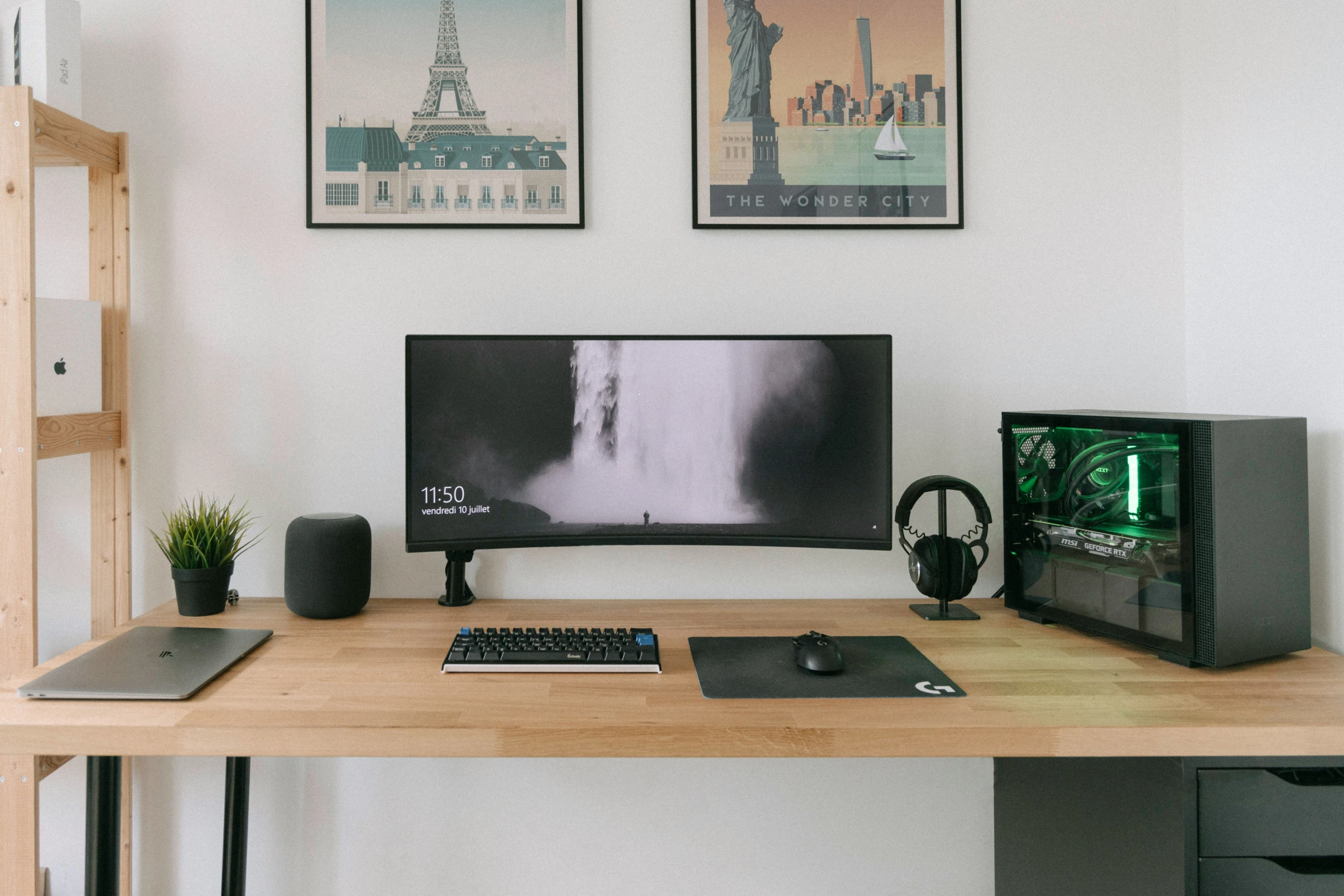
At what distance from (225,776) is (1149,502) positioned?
5.87ft

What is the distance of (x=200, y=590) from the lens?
140 centimetres

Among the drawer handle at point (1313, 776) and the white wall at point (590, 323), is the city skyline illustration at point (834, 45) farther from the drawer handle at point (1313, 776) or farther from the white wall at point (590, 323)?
the drawer handle at point (1313, 776)

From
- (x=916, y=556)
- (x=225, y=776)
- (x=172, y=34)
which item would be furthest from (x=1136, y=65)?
(x=225, y=776)

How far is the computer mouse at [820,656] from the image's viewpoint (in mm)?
1109

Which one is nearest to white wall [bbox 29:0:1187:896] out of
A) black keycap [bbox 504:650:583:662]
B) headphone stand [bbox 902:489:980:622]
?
headphone stand [bbox 902:489:980:622]

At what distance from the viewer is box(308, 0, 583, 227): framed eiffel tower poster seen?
1554mm

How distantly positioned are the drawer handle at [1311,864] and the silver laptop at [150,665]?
1.49 metres

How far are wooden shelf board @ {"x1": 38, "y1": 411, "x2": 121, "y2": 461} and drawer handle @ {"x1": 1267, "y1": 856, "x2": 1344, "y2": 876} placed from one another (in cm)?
198

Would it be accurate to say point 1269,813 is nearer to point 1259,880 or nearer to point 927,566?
point 1259,880

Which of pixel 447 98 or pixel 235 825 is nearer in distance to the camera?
pixel 235 825

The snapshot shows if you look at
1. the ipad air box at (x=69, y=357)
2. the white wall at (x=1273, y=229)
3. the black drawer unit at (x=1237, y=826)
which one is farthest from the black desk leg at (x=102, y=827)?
the white wall at (x=1273, y=229)

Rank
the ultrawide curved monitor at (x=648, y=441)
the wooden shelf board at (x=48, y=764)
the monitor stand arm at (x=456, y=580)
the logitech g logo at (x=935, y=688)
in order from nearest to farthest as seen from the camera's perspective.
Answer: the logitech g logo at (x=935, y=688) < the wooden shelf board at (x=48, y=764) < the ultrawide curved monitor at (x=648, y=441) < the monitor stand arm at (x=456, y=580)

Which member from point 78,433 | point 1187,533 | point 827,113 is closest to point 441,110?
point 827,113

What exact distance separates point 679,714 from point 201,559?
3.33 ft
